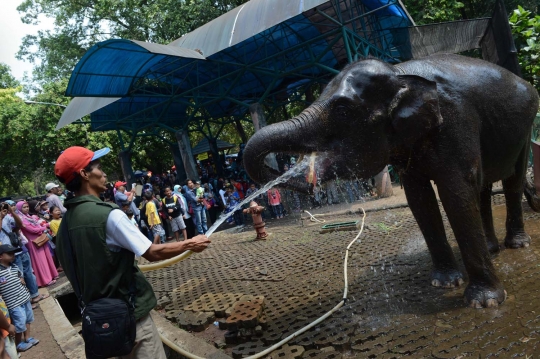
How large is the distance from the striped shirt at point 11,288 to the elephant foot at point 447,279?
479 cm

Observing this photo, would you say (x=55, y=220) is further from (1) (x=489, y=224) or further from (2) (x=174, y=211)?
(1) (x=489, y=224)

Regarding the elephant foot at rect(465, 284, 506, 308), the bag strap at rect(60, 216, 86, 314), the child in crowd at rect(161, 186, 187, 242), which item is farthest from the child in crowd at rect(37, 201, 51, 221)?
the elephant foot at rect(465, 284, 506, 308)

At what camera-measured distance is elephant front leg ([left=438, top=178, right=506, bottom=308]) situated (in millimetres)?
3287

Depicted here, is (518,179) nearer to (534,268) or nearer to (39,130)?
(534,268)

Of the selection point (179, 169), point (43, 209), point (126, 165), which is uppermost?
point (126, 165)

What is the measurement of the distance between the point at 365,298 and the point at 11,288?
418cm

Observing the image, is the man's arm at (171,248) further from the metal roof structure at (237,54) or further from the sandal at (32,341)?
the metal roof structure at (237,54)

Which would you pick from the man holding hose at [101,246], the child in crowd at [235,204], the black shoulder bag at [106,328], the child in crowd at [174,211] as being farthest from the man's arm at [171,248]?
the child in crowd at [235,204]

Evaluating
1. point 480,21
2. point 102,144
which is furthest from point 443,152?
point 102,144

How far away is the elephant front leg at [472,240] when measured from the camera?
10.8ft

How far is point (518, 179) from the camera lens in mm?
4465

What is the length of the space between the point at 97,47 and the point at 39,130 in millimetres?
15726

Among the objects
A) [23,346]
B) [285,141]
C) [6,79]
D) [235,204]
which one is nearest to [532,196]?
[285,141]

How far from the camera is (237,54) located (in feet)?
45.2
